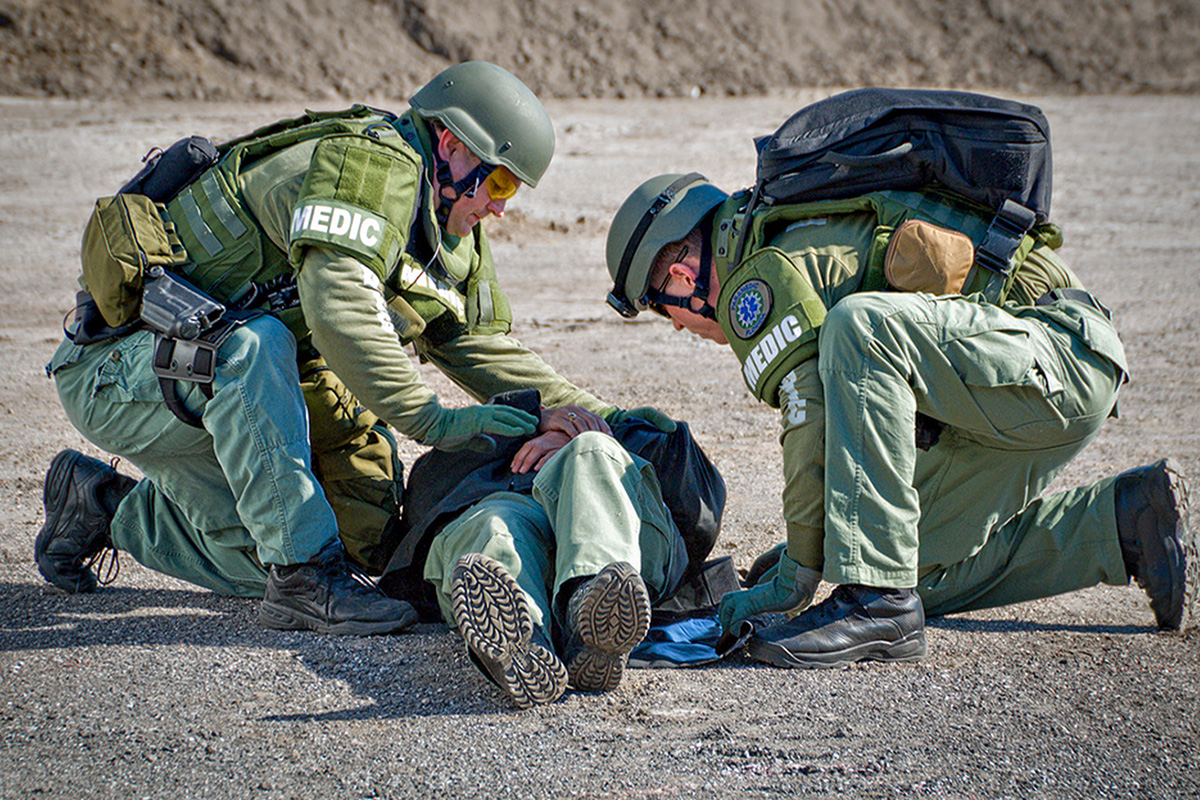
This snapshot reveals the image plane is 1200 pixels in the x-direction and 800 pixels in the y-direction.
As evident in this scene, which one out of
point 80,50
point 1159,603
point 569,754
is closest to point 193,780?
point 569,754

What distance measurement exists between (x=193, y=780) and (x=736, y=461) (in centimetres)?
345

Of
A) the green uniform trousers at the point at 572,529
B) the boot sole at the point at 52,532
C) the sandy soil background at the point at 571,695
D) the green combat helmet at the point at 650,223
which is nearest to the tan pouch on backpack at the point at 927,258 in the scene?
the green combat helmet at the point at 650,223

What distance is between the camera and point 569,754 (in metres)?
2.91

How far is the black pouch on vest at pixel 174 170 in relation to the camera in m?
3.89

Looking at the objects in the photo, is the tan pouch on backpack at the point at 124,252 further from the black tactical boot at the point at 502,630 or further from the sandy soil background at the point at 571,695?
the black tactical boot at the point at 502,630

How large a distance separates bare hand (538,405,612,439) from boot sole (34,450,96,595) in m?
1.59

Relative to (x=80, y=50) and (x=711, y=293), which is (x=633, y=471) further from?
(x=80, y=50)

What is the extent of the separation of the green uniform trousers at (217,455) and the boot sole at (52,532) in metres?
0.17

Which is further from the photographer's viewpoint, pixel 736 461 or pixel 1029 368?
pixel 736 461

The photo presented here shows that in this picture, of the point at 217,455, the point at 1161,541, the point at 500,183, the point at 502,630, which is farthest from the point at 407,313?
the point at 1161,541

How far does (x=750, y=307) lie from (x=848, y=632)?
0.96 m

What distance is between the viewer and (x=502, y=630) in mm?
2965

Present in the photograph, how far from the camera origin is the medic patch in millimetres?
3549

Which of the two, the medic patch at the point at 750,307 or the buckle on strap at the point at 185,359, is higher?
the medic patch at the point at 750,307
